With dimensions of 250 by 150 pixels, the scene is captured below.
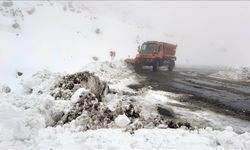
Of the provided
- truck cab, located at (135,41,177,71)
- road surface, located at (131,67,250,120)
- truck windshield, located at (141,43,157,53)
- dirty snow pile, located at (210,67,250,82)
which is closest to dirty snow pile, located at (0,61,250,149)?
road surface, located at (131,67,250,120)

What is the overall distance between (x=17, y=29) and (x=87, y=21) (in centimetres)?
1255

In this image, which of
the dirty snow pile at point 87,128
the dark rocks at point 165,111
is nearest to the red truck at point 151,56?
the dark rocks at point 165,111

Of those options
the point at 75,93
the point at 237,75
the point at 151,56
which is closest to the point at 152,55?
the point at 151,56

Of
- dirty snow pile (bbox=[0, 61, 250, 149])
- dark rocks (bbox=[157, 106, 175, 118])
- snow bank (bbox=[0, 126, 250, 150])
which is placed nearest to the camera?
snow bank (bbox=[0, 126, 250, 150])

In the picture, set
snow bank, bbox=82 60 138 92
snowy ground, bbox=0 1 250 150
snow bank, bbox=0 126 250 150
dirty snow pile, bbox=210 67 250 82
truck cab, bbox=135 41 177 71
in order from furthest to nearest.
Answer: truck cab, bbox=135 41 177 71 → dirty snow pile, bbox=210 67 250 82 → snow bank, bbox=82 60 138 92 → snowy ground, bbox=0 1 250 150 → snow bank, bbox=0 126 250 150

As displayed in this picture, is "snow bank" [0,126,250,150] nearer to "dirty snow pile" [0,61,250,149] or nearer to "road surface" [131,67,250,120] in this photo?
"dirty snow pile" [0,61,250,149]

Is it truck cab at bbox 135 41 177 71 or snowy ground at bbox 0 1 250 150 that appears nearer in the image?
snowy ground at bbox 0 1 250 150

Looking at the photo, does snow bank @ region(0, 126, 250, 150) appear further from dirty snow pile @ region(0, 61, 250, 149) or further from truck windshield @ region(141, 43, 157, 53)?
truck windshield @ region(141, 43, 157, 53)

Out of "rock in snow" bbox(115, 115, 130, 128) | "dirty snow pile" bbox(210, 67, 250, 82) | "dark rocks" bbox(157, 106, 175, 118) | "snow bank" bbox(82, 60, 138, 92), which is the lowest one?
"dirty snow pile" bbox(210, 67, 250, 82)

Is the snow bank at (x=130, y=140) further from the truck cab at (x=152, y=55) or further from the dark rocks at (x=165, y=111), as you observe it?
the truck cab at (x=152, y=55)

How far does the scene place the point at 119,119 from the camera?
9.70m

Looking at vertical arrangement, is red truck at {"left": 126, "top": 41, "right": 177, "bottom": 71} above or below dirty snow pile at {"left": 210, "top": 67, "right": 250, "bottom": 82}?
above

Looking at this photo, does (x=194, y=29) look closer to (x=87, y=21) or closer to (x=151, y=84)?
(x=87, y=21)

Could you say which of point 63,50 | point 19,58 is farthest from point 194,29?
point 19,58
